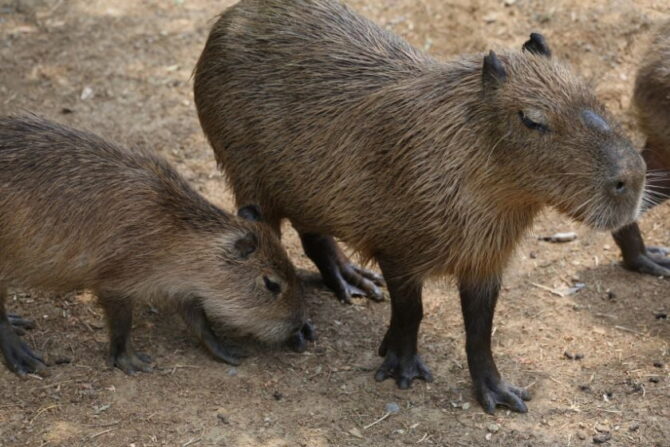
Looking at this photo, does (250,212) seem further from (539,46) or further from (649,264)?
(649,264)

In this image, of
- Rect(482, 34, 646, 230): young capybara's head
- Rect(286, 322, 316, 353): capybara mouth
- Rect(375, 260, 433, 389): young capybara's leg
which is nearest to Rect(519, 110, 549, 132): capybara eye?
Rect(482, 34, 646, 230): young capybara's head

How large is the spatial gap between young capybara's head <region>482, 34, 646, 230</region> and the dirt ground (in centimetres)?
125

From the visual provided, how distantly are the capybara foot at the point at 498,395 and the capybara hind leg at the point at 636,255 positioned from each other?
1.56 metres

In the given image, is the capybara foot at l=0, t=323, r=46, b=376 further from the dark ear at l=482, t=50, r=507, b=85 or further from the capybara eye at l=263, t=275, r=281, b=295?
the dark ear at l=482, t=50, r=507, b=85

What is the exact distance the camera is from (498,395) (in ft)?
17.0

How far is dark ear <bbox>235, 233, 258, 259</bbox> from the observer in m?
5.28

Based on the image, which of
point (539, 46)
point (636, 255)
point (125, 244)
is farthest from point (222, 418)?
point (636, 255)

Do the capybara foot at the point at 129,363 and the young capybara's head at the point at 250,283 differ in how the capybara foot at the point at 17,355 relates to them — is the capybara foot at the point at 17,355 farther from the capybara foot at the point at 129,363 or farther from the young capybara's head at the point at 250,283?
the young capybara's head at the point at 250,283

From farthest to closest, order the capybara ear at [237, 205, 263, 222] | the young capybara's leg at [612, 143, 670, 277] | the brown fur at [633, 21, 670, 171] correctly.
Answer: the young capybara's leg at [612, 143, 670, 277] → the brown fur at [633, 21, 670, 171] → the capybara ear at [237, 205, 263, 222]

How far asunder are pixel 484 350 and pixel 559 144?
51.5 inches

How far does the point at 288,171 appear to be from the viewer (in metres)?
5.34

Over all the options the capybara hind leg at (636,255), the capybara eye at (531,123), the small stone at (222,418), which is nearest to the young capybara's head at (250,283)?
the small stone at (222,418)

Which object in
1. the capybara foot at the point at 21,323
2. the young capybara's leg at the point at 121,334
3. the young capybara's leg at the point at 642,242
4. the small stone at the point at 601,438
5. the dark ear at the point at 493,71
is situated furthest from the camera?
the young capybara's leg at the point at 642,242

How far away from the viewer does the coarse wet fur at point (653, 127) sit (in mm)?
5895
